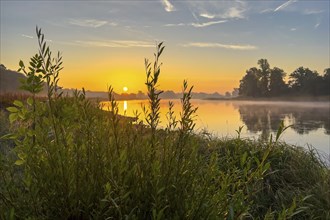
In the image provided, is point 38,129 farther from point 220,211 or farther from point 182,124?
point 220,211

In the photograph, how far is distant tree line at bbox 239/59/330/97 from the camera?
78.4m

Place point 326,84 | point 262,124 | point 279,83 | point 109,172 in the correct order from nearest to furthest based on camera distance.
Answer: point 109,172 → point 262,124 → point 326,84 → point 279,83

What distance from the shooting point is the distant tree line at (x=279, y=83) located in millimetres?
78375

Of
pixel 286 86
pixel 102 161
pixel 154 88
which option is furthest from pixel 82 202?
pixel 286 86

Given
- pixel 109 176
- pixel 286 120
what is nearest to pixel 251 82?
pixel 286 120

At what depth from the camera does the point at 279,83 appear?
296 feet

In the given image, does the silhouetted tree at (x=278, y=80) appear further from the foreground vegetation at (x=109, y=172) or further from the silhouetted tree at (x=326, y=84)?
the foreground vegetation at (x=109, y=172)

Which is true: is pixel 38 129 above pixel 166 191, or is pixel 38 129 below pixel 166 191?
above

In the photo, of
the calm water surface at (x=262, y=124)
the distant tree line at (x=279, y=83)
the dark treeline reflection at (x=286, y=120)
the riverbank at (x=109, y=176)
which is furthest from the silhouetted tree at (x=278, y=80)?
the riverbank at (x=109, y=176)

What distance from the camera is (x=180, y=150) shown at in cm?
225

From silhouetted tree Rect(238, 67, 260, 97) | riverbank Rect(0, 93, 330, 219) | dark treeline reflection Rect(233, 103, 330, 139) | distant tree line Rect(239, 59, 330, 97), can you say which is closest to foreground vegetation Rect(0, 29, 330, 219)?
riverbank Rect(0, 93, 330, 219)

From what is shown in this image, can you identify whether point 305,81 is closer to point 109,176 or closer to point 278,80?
point 278,80

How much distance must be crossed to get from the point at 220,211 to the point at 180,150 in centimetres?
58

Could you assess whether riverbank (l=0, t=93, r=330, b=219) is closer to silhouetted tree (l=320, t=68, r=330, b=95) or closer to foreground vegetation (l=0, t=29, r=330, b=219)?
foreground vegetation (l=0, t=29, r=330, b=219)
